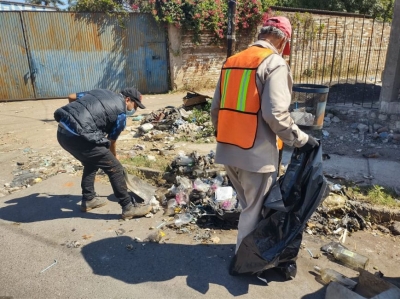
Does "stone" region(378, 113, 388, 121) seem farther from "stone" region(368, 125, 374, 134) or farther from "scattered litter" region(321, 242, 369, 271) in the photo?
"scattered litter" region(321, 242, 369, 271)

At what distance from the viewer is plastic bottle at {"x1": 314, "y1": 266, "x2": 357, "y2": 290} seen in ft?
8.77

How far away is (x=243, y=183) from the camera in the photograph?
2.69 m

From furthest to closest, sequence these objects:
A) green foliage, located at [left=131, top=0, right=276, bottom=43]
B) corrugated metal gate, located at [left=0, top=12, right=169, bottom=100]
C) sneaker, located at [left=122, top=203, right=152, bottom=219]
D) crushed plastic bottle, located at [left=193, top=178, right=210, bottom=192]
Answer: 1. green foliage, located at [left=131, top=0, right=276, bottom=43]
2. corrugated metal gate, located at [left=0, top=12, right=169, bottom=100]
3. crushed plastic bottle, located at [left=193, top=178, right=210, bottom=192]
4. sneaker, located at [left=122, top=203, right=152, bottom=219]

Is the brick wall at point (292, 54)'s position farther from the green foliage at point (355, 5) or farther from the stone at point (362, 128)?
the stone at point (362, 128)

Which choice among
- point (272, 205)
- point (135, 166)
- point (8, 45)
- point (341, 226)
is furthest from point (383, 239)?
point (8, 45)

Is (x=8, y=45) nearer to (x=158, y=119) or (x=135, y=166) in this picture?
(x=158, y=119)

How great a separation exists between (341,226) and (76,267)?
8.61ft

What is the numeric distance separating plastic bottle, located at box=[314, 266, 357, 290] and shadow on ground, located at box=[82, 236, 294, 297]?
0.35 metres

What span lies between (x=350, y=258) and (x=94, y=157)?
2.61m

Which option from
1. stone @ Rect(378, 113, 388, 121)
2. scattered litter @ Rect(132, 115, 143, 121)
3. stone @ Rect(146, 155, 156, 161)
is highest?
stone @ Rect(378, 113, 388, 121)

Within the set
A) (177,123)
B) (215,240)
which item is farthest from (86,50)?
(215,240)

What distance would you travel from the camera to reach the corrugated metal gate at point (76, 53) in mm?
10422

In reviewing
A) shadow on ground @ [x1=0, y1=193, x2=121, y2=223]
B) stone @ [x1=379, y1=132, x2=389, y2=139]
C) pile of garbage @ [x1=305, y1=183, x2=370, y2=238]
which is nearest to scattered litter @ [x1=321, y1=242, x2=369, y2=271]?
pile of garbage @ [x1=305, y1=183, x2=370, y2=238]

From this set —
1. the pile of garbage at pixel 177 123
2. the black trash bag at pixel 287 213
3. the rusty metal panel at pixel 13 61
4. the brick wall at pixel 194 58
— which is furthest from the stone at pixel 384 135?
the rusty metal panel at pixel 13 61
